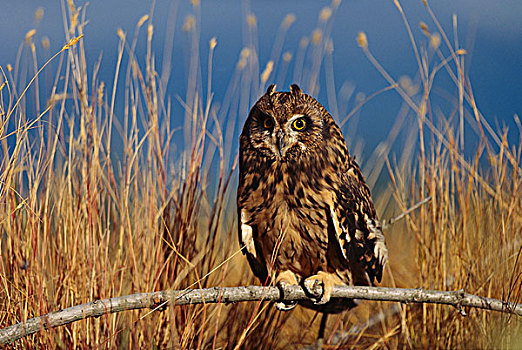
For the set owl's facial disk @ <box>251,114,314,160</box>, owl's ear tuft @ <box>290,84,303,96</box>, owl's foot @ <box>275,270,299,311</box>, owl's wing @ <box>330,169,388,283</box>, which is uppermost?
owl's ear tuft @ <box>290,84,303,96</box>

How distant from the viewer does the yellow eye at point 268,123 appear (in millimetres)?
1611

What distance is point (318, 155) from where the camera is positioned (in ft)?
5.51

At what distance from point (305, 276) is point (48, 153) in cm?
105

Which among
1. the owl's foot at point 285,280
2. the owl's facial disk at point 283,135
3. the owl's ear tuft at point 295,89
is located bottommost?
the owl's foot at point 285,280

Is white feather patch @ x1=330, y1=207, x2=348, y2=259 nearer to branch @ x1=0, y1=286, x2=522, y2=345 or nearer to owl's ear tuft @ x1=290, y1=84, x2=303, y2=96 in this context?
branch @ x1=0, y1=286, x2=522, y2=345

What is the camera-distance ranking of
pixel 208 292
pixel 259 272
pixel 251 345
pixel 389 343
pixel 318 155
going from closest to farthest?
pixel 208 292 → pixel 318 155 → pixel 259 272 → pixel 251 345 → pixel 389 343

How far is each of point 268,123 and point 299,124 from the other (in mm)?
107

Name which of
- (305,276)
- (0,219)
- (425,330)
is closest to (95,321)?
(0,219)

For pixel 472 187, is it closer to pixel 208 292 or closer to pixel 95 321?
pixel 208 292

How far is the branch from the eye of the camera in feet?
3.93

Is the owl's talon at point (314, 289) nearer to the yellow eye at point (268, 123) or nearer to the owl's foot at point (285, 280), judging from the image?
the owl's foot at point (285, 280)

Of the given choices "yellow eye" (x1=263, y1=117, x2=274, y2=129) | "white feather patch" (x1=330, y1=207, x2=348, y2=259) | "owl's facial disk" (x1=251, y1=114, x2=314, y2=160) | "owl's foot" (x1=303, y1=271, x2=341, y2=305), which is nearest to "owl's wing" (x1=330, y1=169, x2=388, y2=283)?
"white feather patch" (x1=330, y1=207, x2=348, y2=259)

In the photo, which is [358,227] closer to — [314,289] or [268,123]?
[314,289]

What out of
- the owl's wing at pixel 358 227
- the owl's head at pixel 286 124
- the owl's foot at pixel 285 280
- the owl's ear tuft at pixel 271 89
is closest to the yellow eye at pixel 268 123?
the owl's head at pixel 286 124
